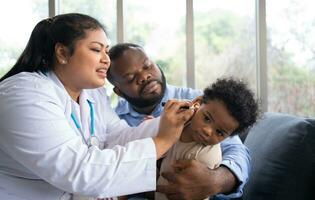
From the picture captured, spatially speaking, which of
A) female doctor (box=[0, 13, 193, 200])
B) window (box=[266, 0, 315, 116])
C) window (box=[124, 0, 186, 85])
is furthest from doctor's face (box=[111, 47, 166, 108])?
window (box=[266, 0, 315, 116])

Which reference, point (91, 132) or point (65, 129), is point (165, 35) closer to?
point (91, 132)

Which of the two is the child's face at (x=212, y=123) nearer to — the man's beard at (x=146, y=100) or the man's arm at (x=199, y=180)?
the man's arm at (x=199, y=180)

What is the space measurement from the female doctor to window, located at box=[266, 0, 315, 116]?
4.98ft

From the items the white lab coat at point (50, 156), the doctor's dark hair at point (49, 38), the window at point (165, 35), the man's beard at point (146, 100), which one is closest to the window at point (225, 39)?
the window at point (165, 35)

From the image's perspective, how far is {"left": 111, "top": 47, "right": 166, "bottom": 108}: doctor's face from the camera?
1.59m

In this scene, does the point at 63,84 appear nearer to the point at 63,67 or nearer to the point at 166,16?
the point at 63,67

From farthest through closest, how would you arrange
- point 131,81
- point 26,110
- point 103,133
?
Answer: point 131,81, point 103,133, point 26,110

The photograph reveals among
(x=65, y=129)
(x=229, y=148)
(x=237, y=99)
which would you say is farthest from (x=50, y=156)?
(x=229, y=148)

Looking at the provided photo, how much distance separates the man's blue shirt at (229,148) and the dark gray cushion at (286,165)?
0.06 metres

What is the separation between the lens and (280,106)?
8.49 feet

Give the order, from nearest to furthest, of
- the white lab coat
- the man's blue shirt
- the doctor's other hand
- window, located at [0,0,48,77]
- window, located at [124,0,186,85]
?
the white lab coat, the doctor's other hand, the man's blue shirt, window, located at [124,0,186,85], window, located at [0,0,48,77]

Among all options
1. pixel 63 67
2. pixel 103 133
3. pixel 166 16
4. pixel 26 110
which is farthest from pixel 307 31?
pixel 26 110

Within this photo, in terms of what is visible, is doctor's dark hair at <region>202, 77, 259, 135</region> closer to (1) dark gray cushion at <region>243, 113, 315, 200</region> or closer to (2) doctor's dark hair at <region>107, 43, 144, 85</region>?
(1) dark gray cushion at <region>243, 113, 315, 200</region>

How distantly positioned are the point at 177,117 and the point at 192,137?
0.23 metres
